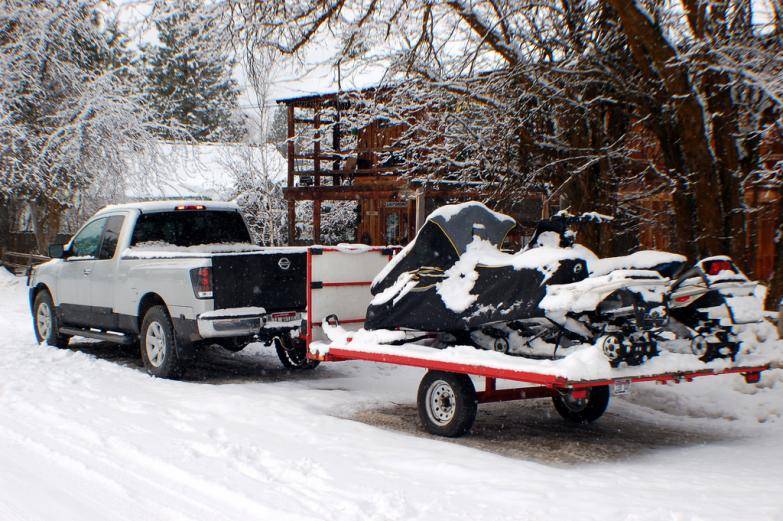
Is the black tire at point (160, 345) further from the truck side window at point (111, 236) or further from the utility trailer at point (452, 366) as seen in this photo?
the utility trailer at point (452, 366)

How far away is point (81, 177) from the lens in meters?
25.7

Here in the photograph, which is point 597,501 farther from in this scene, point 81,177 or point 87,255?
point 81,177

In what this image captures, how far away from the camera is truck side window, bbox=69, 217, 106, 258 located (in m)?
12.1

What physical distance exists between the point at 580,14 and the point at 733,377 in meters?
5.12

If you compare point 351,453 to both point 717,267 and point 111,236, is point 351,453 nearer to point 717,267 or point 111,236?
point 717,267

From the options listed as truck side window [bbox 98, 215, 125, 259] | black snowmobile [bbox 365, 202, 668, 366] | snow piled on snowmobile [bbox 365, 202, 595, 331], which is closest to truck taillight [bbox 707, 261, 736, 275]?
black snowmobile [bbox 365, 202, 668, 366]

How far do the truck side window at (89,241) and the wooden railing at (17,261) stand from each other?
682 inches

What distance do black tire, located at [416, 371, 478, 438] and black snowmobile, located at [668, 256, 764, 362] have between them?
1949 mm

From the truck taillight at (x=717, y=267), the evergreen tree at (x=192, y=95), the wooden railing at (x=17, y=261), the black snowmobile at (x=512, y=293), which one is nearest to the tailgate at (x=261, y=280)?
the black snowmobile at (x=512, y=293)

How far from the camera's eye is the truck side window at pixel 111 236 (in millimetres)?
11741

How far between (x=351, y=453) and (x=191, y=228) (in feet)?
19.7

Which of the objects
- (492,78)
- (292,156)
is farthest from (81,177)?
(492,78)

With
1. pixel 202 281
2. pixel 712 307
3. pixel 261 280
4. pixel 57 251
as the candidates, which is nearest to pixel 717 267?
pixel 712 307

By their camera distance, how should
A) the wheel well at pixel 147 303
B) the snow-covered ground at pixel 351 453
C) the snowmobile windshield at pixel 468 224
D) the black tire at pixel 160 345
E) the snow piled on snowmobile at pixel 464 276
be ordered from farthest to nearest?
the wheel well at pixel 147 303 → the black tire at pixel 160 345 → the snowmobile windshield at pixel 468 224 → the snow piled on snowmobile at pixel 464 276 → the snow-covered ground at pixel 351 453
